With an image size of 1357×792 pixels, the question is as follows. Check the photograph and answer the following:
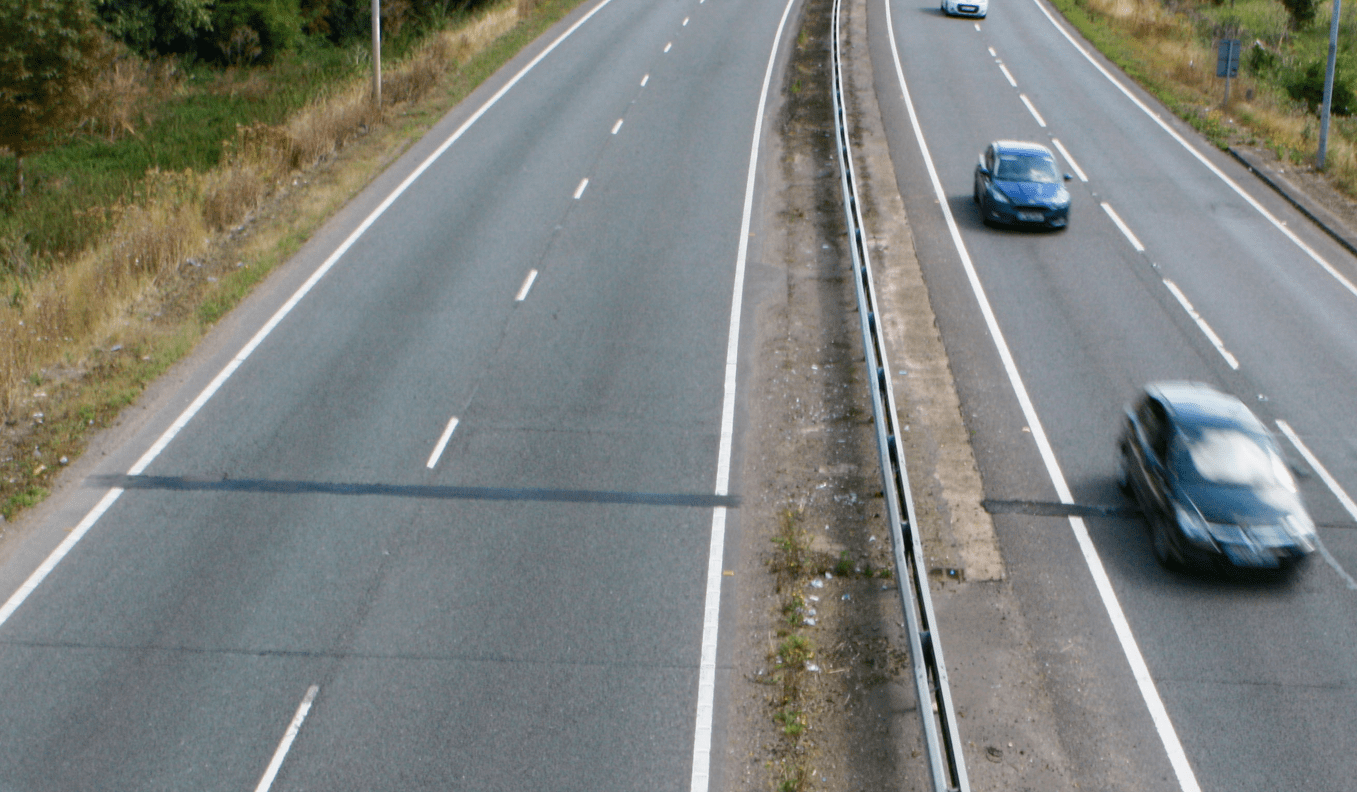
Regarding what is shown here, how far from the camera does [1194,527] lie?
39.8 feet

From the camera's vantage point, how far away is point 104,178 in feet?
102

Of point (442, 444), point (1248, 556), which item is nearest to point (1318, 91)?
point (1248, 556)

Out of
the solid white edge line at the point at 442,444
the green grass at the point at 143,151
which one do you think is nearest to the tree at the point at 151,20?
the green grass at the point at 143,151

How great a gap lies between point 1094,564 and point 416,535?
7543mm

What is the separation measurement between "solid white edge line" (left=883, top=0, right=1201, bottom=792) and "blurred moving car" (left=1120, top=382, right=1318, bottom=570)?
79 cm

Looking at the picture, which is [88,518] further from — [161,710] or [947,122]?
[947,122]

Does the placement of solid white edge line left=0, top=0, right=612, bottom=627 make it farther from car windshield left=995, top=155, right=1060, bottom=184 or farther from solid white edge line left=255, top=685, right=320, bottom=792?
car windshield left=995, top=155, right=1060, bottom=184

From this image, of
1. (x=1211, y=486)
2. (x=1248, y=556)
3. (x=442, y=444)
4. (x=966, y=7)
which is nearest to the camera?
(x=1248, y=556)

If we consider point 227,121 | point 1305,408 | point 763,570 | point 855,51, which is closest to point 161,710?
point 763,570

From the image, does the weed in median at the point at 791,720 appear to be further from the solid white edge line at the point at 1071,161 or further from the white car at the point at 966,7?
the white car at the point at 966,7

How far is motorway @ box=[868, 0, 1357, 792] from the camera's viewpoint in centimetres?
1032

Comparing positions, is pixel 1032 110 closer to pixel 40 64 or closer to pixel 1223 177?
pixel 1223 177

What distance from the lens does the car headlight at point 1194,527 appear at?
1209 cm

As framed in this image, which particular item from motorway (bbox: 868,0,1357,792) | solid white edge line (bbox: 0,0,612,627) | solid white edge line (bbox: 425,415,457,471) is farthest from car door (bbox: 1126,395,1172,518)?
solid white edge line (bbox: 0,0,612,627)
